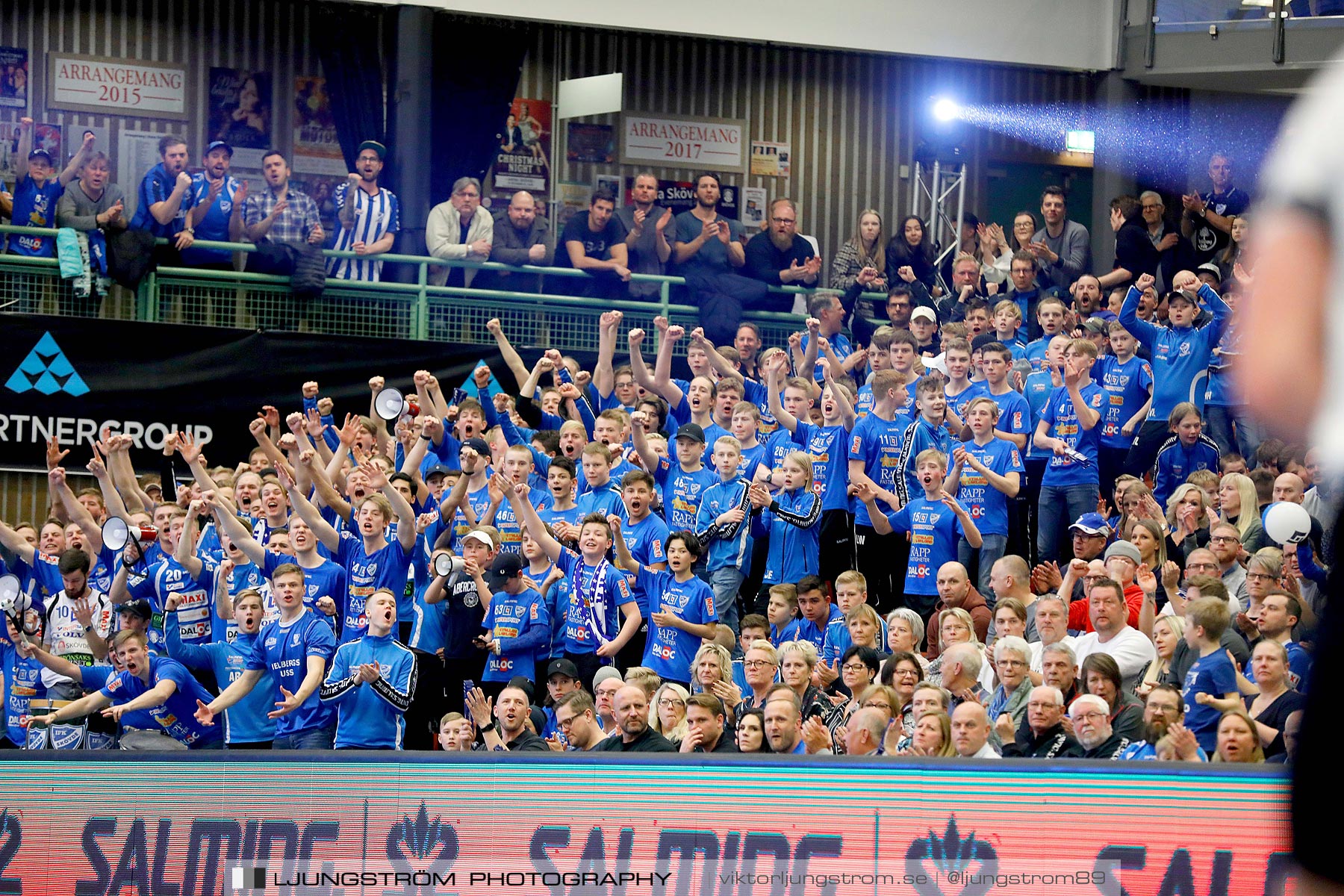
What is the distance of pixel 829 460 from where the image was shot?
1272 cm

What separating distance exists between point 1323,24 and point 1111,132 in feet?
10.9

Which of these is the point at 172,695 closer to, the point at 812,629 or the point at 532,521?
the point at 532,521

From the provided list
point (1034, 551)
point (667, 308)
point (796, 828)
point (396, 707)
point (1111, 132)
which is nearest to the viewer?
point (796, 828)

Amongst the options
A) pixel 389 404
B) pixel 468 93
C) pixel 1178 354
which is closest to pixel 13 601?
pixel 389 404

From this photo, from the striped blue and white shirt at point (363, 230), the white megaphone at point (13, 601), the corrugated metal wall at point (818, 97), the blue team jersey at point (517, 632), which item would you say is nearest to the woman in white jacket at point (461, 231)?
the striped blue and white shirt at point (363, 230)

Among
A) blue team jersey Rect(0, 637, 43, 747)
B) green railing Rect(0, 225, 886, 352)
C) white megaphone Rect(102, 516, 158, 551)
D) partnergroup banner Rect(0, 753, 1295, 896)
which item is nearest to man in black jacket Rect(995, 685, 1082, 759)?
partnergroup banner Rect(0, 753, 1295, 896)

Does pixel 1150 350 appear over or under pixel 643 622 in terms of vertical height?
over

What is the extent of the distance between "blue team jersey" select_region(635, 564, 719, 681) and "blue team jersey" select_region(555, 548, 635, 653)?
27 cm

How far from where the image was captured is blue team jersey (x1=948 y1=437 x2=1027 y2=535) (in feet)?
39.2

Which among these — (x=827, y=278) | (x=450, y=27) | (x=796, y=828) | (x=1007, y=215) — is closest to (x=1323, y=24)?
(x=1007, y=215)

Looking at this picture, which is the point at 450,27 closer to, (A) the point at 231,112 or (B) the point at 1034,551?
(A) the point at 231,112

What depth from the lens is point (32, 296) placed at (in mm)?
15711

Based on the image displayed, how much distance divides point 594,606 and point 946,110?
12.4m

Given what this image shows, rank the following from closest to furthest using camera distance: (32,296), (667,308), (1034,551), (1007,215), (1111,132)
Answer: (1034,551) < (32,296) < (667,308) < (1111,132) < (1007,215)
